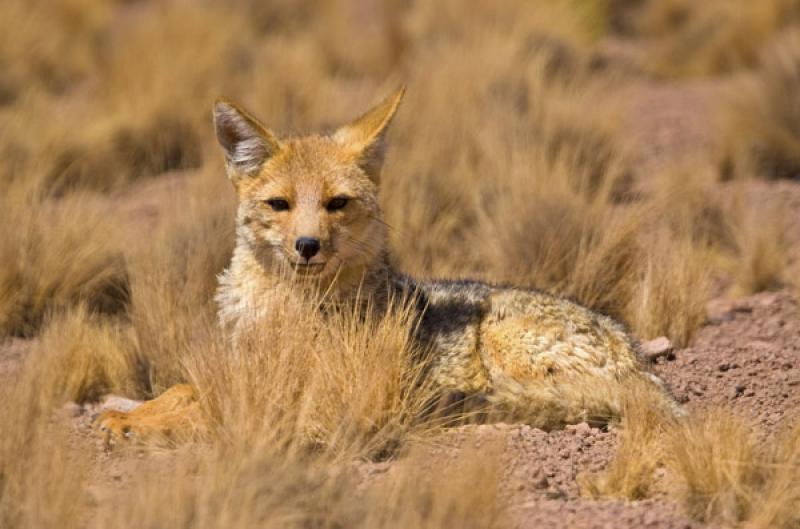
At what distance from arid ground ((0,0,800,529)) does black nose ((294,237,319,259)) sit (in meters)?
0.26

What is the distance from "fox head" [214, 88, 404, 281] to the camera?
5156 millimetres

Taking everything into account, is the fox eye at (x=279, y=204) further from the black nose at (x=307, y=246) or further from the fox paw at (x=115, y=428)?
the fox paw at (x=115, y=428)

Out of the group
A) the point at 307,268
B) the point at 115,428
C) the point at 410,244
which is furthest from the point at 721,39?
the point at 115,428

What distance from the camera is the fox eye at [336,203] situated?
5.29 meters

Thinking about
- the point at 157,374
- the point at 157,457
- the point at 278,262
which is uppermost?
the point at 278,262

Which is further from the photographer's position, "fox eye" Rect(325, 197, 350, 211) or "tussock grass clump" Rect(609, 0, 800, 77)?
"tussock grass clump" Rect(609, 0, 800, 77)

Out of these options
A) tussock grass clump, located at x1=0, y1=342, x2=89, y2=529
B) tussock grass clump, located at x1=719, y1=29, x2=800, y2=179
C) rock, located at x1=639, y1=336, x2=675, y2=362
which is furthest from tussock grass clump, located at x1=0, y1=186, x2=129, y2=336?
tussock grass clump, located at x1=719, y1=29, x2=800, y2=179

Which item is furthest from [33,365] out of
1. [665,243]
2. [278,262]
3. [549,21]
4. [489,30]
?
[549,21]

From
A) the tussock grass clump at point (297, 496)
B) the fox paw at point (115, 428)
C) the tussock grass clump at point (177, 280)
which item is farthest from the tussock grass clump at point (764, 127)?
the tussock grass clump at point (297, 496)

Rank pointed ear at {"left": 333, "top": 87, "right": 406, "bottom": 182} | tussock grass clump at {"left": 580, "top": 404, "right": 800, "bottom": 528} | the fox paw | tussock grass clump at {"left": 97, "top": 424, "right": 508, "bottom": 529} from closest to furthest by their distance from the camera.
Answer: tussock grass clump at {"left": 97, "top": 424, "right": 508, "bottom": 529} < tussock grass clump at {"left": 580, "top": 404, "right": 800, "bottom": 528} < the fox paw < pointed ear at {"left": 333, "top": 87, "right": 406, "bottom": 182}

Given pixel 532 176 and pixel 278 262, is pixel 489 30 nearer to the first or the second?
pixel 532 176

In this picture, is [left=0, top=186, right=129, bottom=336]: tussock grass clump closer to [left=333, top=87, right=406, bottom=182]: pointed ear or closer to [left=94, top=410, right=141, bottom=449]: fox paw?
[left=94, top=410, right=141, bottom=449]: fox paw

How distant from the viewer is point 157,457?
4426 millimetres

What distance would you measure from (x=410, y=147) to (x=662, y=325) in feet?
10.8
